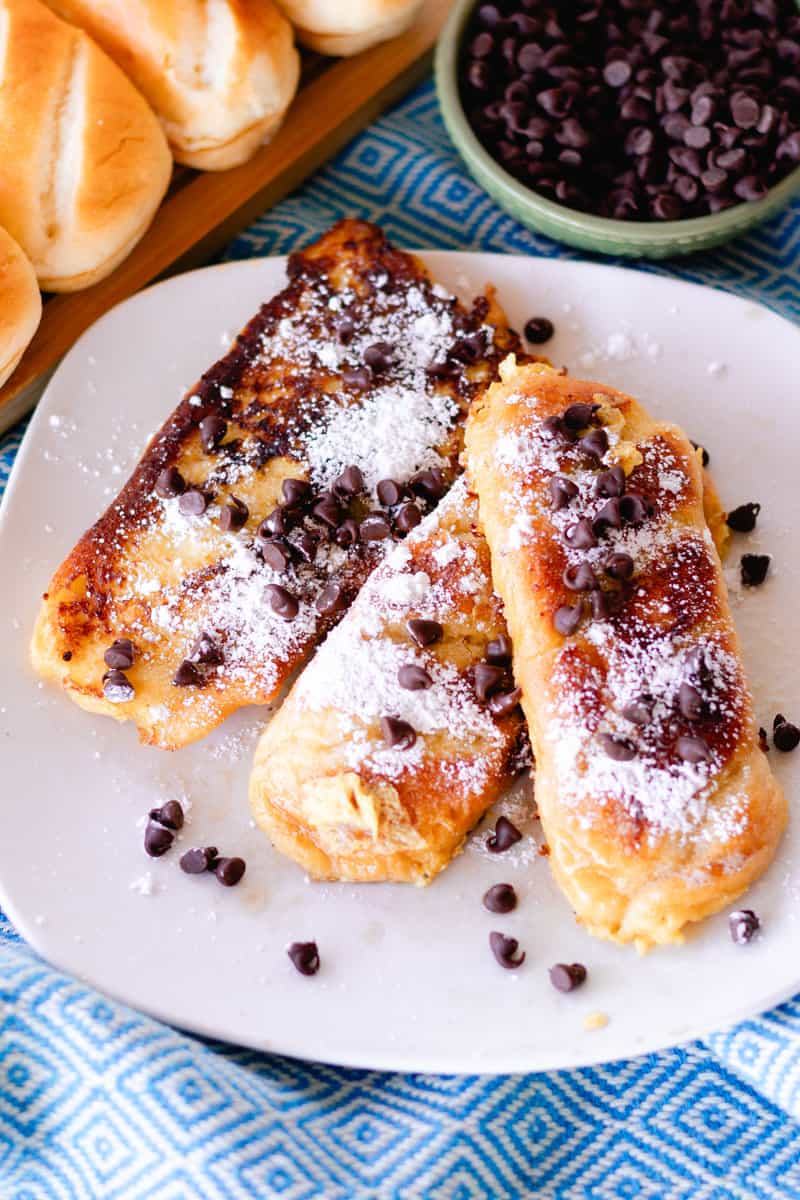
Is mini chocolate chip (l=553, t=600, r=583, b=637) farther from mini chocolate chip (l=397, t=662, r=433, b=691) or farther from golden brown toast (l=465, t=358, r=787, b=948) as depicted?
mini chocolate chip (l=397, t=662, r=433, b=691)

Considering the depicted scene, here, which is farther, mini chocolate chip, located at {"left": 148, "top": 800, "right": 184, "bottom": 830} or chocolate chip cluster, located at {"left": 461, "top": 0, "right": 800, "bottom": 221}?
chocolate chip cluster, located at {"left": 461, "top": 0, "right": 800, "bottom": 221}

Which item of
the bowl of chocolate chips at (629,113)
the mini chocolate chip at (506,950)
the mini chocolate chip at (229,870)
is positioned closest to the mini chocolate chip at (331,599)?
the mini chocolate chip at (229,870)

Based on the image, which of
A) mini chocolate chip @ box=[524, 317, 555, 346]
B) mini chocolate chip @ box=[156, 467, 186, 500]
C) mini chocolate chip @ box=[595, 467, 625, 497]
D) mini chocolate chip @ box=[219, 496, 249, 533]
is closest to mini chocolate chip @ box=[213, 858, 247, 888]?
mini chocolate chip @ box=[219, 496, 249, 533]

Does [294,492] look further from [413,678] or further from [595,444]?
[595,444]

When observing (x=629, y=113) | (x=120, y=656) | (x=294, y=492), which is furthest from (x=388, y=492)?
(x=629, y=113)

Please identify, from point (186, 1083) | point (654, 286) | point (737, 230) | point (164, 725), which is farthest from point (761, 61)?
point (186, 1083)
